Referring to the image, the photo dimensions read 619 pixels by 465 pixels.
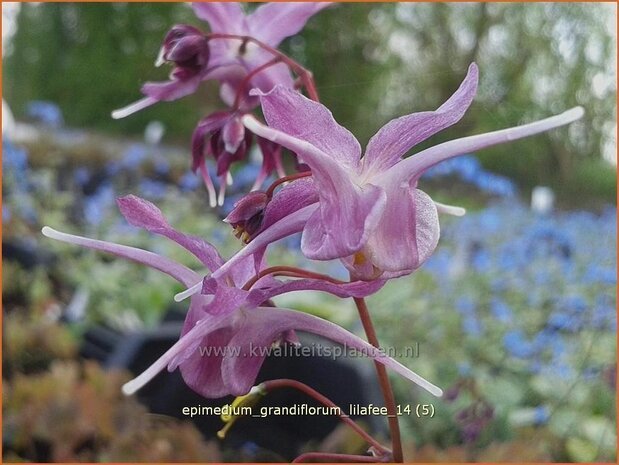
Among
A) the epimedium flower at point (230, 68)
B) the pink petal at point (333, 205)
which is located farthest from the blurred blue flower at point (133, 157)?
the pink petal at point (333, 205)

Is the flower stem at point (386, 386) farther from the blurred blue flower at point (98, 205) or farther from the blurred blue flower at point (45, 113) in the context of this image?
the blurred blue flower at point (45, 113)

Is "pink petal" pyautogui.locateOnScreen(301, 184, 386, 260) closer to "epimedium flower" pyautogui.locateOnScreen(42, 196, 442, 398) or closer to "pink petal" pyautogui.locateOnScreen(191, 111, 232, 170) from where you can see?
"epimedium flower" pyautogui.locateOnScreen(42, 196, 442, 398)

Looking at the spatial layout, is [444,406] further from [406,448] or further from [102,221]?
[102,221]

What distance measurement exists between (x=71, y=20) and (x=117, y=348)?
467mm

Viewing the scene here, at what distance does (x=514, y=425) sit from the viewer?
3.17 ft

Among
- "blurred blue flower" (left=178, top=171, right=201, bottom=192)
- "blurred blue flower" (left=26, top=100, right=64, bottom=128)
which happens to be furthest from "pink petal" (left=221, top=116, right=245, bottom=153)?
"blurred blue flower" (left=26, top=100, right=64, bottom=128)

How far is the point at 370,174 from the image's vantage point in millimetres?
307

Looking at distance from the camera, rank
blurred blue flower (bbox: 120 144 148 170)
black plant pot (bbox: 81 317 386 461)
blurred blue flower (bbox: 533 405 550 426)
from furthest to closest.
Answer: blurred blue flower (bbox: 533 405 550 426) < blurred blue flower (bbox: 120 144 148 170) < black plant pot (bbox: 81 317 386 461)

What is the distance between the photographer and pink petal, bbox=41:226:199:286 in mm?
335

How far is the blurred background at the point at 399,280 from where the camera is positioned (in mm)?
673

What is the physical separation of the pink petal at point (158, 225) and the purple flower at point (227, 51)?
139 millimetres

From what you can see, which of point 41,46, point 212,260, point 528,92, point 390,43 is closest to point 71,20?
point 41,46

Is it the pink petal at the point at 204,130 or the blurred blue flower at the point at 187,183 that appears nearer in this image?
the pink petal at the point at 204,130

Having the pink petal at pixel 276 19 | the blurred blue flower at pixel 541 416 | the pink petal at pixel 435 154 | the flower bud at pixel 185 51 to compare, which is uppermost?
the pink petal at pixel 276 19
